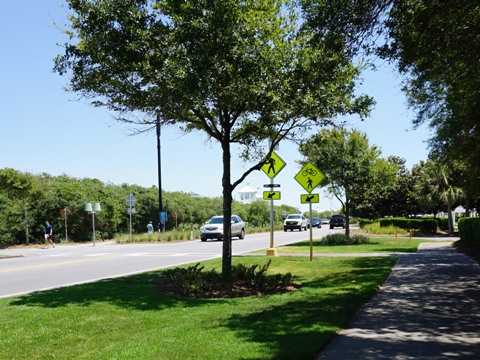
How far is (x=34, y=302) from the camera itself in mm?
9078

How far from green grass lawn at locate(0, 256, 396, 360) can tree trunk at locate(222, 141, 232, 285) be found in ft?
4.71

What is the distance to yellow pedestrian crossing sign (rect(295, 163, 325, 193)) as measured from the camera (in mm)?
15773

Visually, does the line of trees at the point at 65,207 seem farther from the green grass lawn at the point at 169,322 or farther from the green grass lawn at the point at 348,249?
the green grass lawn at the point at 169,322

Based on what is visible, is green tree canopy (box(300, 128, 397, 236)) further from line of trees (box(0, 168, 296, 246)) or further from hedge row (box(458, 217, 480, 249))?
line of trees (box(0, 168, 296, 246))

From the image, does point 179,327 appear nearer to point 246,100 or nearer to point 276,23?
point 246,100

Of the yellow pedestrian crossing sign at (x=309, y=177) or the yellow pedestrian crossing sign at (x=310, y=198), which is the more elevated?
the yellow pedestrian crossing sign at (x=309, y=177)

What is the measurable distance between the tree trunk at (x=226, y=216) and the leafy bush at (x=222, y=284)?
29cm

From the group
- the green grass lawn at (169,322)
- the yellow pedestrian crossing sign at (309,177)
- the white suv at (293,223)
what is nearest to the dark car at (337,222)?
the white suv at (293,223)

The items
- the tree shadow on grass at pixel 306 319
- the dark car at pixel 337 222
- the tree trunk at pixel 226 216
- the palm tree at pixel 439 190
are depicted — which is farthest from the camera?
the dark car at pixel 337 222

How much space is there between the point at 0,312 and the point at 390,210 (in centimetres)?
5570

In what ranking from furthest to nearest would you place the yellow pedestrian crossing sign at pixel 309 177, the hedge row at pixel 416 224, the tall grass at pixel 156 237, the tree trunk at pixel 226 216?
the hedge row at pixel 416 224
the tall grass at pixel 156 237
the yellow pedestrian crossing sign at pixel 309 177
the tree trunk at pixel 226 216

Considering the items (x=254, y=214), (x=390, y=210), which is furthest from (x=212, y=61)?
(x=254, y=214)

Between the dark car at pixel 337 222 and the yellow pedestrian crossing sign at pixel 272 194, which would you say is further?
the dark car at pixel 337 222

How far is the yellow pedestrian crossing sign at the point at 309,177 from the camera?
15.8 m
